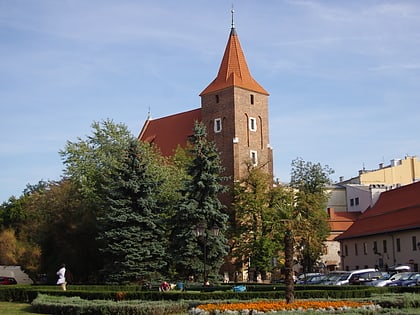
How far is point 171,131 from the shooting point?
69.7 metres

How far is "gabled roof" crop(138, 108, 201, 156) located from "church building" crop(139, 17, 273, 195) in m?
1.28

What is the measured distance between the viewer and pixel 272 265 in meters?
49.4

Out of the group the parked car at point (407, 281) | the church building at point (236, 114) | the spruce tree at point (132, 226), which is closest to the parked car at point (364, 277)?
the parked car at point (407, 281)

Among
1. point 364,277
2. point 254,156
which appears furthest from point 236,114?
point 364,277

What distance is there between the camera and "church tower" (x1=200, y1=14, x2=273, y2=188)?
201ft

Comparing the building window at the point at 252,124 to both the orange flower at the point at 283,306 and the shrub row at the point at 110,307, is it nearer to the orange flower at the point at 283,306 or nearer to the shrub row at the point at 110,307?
the shrub row at the point at 110,307

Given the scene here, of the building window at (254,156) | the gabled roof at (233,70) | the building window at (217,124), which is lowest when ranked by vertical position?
the building window at (254,156)

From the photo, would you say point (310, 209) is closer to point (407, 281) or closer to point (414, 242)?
point (414, 242)

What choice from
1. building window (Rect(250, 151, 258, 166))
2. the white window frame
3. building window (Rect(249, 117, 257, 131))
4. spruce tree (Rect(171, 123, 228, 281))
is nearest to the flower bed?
spruce tree (Rect(171, 123, 228, 281))

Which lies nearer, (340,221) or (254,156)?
(254,156)

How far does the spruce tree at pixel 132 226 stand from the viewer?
124 feet

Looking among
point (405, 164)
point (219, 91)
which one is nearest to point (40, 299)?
point (219, 91)

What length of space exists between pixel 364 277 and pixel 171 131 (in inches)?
1443

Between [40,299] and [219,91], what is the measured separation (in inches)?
1620
